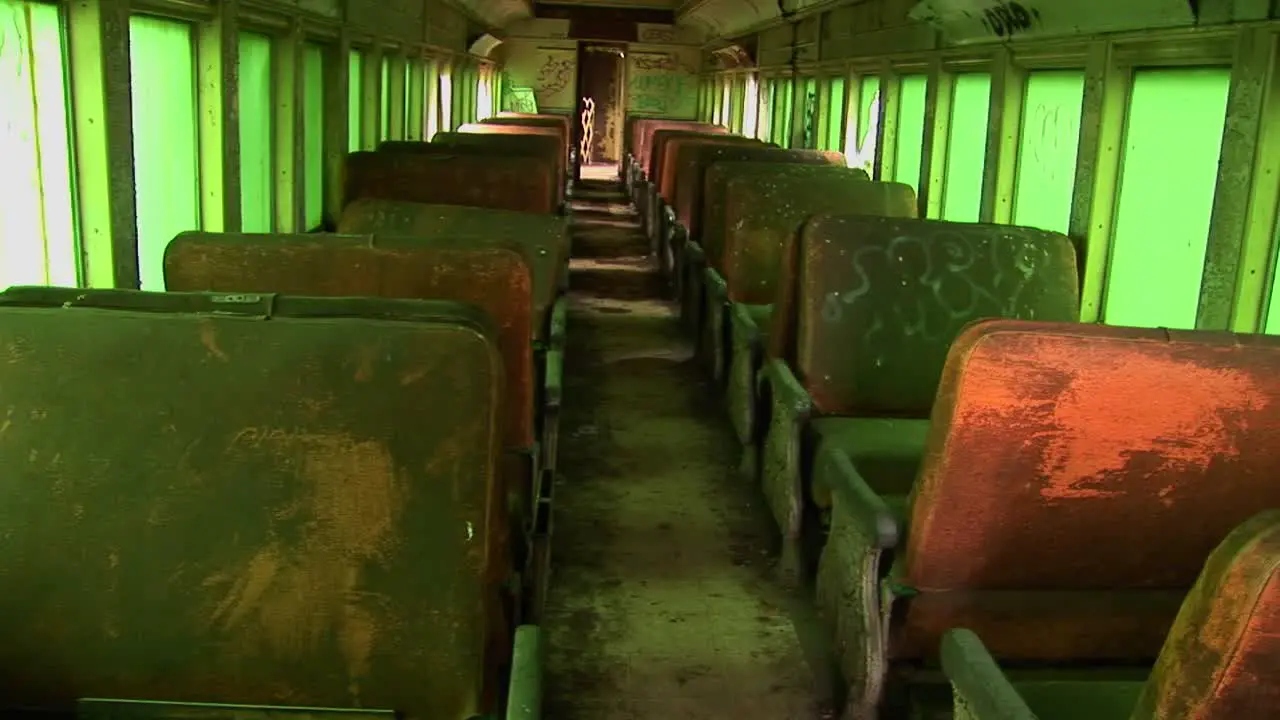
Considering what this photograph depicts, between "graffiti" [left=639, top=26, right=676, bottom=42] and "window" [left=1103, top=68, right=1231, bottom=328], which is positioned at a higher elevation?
"graffiti" [left=639, top=26, right=676, bottom=42]

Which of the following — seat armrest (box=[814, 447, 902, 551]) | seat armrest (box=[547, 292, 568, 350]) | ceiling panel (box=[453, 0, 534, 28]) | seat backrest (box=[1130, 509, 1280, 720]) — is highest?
ceiling panel (box=[453, 0, 534, 28])

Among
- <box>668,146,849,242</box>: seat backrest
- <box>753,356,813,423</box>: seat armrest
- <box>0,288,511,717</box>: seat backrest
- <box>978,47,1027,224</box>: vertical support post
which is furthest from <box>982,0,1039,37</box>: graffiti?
<box>0,288,511,717</box>: seat backrest

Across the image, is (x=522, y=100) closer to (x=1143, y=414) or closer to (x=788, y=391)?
(x=788, y=391)

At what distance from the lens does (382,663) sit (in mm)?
1834

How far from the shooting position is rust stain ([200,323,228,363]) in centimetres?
173

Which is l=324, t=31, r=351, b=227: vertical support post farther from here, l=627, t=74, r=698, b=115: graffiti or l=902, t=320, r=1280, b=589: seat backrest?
l=627, t=74, r=698, b=115: graffiti

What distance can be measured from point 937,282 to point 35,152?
2.69m

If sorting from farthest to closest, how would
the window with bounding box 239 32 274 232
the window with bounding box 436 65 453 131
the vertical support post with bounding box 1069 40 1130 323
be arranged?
the window with bounding box 436 65 453 131 → the window with bounding box 239 32 274 232 → the vertical support post with bounding box 1069 40 1130 323

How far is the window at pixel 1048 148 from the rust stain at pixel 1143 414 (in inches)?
121

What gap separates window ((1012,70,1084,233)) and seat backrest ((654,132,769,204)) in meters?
2.33

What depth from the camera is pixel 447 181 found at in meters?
5.46

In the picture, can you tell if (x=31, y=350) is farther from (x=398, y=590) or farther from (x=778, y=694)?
(x=778, y=694)

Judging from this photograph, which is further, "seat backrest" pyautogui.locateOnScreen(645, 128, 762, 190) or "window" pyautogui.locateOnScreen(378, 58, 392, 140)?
"seat backrest" pyautogui.locateOnScreen(645, 128, 762, 190)

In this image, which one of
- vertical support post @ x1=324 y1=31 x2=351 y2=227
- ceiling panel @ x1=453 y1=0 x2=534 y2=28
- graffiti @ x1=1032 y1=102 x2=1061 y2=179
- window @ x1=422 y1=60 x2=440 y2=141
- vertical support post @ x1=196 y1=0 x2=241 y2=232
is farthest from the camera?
ceiling panel @ x1=453 y1=0 x2=534 y2=28
